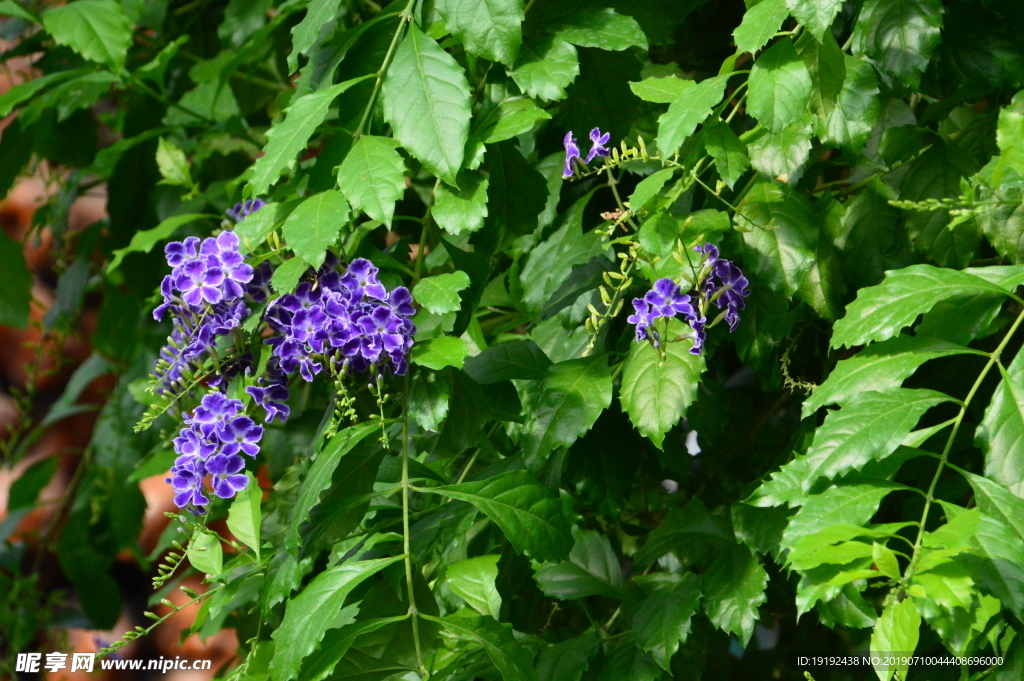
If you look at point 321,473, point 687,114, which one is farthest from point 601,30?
point 321,473

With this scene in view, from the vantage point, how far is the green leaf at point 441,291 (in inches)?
34.1

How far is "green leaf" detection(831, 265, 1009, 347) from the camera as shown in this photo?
778 mm

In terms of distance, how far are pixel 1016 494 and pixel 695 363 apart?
28cm

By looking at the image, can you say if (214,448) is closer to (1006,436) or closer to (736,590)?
(736,590)

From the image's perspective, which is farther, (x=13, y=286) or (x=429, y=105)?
(x=13, y=286)

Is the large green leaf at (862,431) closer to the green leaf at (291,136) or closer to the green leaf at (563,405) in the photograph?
the green leaf at (563,405)

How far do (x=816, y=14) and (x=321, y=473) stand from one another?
59 centimetres

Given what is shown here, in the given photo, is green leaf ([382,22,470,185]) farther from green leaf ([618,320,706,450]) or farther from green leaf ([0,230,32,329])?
green leaf ([0,230,32,329])

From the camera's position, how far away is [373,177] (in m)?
0.88

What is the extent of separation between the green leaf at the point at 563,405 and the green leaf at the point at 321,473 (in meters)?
0.16

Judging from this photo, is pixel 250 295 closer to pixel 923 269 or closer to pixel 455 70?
pixel 455 70

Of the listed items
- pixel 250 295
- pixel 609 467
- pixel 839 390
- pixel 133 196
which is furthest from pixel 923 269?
pixel 133 196

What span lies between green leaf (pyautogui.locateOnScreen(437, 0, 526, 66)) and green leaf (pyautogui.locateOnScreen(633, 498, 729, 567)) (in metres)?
0.52

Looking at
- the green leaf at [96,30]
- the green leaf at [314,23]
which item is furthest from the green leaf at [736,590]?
the green leaf at [96,30]
